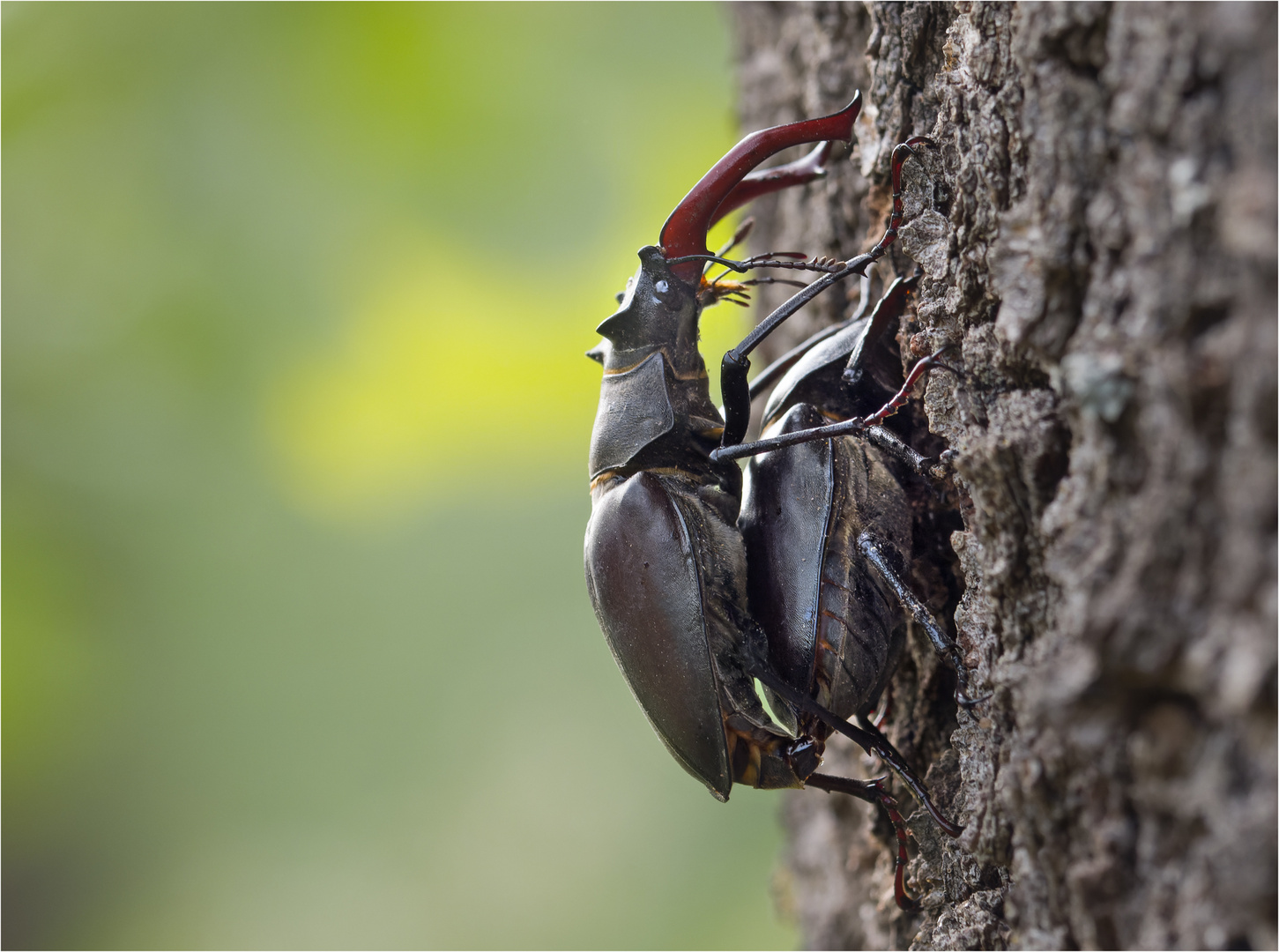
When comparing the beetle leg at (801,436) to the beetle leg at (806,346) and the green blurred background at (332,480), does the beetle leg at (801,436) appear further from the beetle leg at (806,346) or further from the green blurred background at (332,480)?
the green blurred background at (332,480)

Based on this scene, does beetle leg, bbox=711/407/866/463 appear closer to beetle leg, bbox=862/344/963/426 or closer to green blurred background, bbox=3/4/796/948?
beetle leg, bbox=862/344/963/426

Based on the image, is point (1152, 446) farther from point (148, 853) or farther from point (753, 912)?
point (148, 853)

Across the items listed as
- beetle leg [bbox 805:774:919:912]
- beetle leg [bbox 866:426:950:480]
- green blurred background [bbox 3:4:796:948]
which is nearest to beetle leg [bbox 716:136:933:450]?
beetle leg [bbox 866:426:950:480]

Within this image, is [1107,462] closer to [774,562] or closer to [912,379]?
[912,379]

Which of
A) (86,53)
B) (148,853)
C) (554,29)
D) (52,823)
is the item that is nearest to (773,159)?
(554,29)

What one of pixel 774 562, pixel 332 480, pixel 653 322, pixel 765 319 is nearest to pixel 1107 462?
pixel 774 562
